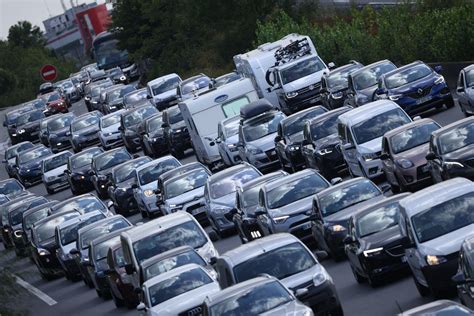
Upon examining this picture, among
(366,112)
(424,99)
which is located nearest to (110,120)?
(424,99)

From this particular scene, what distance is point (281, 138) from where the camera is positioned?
131ft

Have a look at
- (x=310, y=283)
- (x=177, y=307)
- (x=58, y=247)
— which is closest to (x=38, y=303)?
(x=58, y=247)

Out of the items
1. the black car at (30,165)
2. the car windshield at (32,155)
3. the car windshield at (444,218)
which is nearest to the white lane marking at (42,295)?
the car windshield at (444,218)

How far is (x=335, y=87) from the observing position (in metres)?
47.4

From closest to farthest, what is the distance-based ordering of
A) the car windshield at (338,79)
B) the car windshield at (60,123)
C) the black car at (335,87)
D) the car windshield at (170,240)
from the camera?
the car windshield at (170,240) < the black car at (335,87) < the car windshield at (338,79) < the car windshield at (60,123)

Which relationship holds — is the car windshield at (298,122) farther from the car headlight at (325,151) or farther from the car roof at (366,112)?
the car roof at (366,112)

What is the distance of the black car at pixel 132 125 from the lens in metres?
59.3

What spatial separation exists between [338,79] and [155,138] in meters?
9.48

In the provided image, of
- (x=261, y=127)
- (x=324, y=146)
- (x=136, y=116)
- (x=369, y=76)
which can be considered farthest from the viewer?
(x=136, y=116)

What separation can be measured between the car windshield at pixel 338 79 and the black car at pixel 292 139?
6.25m

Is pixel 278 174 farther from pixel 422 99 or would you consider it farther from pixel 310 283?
pixel 310 283

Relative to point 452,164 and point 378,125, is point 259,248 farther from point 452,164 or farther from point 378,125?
point 378,125

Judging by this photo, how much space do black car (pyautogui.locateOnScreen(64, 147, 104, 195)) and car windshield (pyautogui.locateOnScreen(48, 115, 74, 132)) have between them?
50.8ft

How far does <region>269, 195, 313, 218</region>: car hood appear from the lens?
29312mm
